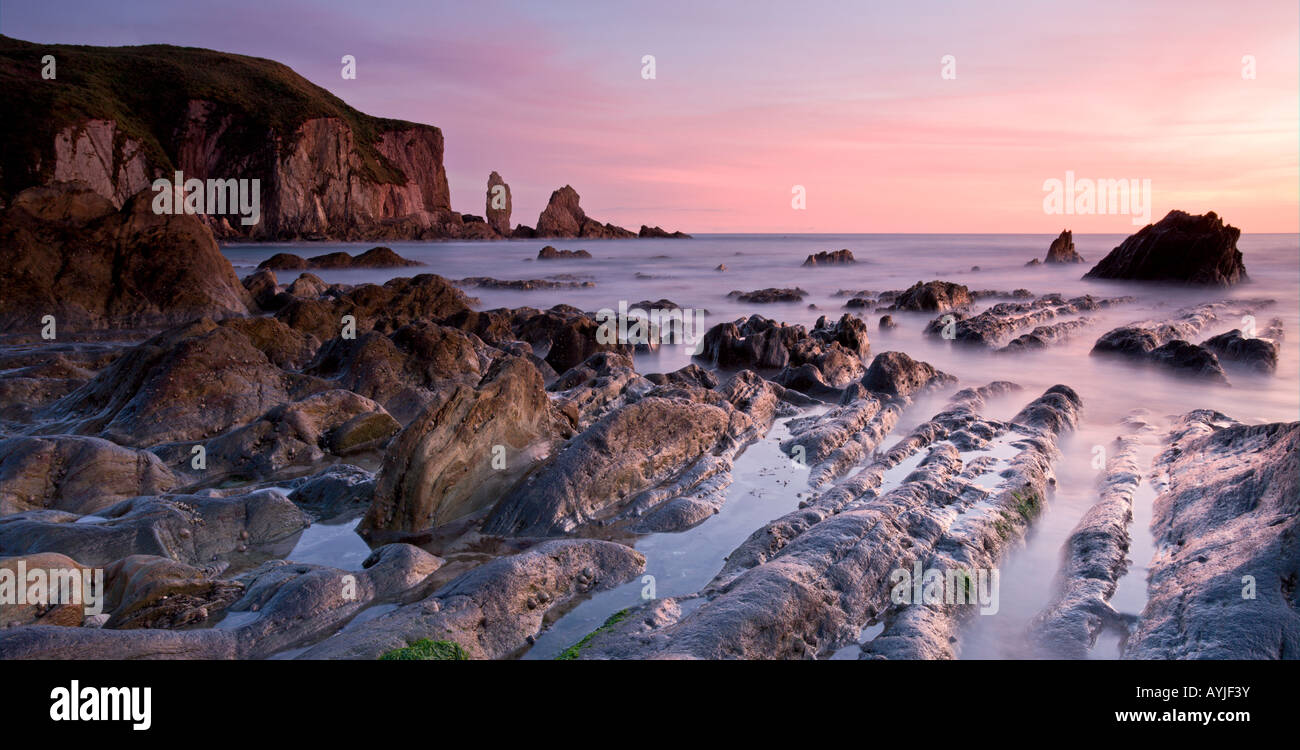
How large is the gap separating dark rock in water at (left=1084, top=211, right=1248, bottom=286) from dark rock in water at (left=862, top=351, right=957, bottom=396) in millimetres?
27103

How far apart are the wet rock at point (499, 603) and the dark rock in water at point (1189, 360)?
37.8 ft

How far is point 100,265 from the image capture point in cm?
1386

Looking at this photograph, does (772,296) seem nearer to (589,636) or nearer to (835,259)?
(589,636)

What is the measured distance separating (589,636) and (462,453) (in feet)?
8.36

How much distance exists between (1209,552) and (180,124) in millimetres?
94820

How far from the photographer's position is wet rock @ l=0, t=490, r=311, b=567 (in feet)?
14.7

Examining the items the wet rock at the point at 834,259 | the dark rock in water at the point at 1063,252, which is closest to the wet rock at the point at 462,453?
the wet rock at the point at 834,259

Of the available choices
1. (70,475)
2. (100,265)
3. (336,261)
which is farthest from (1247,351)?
(336,261)

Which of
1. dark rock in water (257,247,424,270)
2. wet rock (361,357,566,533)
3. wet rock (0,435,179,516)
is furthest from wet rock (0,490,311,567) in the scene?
dark rock in water (257,247,424,270)

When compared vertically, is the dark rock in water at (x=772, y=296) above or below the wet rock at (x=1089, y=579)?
above

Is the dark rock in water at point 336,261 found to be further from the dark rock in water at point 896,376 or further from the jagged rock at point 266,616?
the jagged rock at point 266,616

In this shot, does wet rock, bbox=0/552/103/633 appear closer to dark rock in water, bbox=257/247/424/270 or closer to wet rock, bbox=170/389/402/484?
wet rock, bbox=170/389/402/484

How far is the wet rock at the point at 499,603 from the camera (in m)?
3.55
